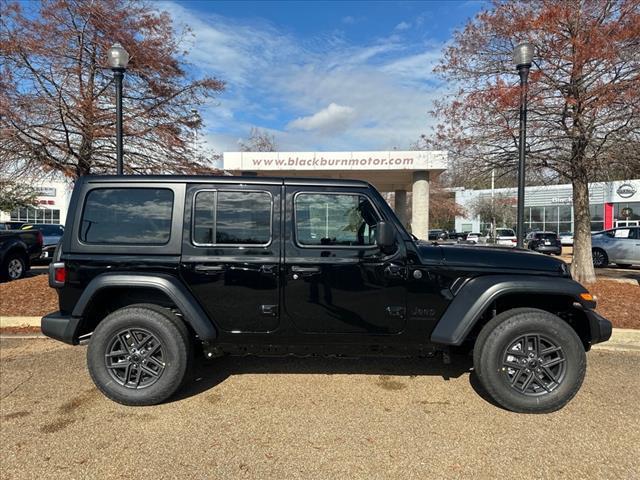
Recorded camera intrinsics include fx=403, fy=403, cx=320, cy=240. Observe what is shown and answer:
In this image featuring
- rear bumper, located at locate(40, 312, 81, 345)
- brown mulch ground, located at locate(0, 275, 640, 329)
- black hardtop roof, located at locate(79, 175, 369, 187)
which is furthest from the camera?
brown mulch ground, located at locate(0, 275, 640, 329)

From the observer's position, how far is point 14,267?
9203 mm

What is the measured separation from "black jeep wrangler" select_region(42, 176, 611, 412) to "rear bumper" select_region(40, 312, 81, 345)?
0.02 m

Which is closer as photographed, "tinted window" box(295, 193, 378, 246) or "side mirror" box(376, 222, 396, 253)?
"side mirror" box(376, 222, 396, 253)

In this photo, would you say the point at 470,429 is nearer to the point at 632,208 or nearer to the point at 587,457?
the point at 587,457

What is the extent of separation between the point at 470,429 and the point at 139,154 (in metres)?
7.25

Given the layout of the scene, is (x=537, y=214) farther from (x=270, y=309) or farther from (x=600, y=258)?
(x=270, y=309)

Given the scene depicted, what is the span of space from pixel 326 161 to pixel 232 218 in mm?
10336

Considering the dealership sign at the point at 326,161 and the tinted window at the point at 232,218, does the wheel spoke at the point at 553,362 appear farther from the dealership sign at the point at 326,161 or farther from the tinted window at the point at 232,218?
the dealership sign at the point at 326,161

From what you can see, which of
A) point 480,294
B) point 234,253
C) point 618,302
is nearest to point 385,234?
point 480,294

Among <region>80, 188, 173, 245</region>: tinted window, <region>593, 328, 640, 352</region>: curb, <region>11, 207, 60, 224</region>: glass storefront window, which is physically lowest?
<region>593, 328, 640, 352</region>: curb

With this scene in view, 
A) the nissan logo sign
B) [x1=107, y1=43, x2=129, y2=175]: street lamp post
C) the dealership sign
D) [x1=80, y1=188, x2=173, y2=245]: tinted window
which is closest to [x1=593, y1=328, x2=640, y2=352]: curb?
[x1=80, y1=188, x2=173, y2=245]: tinted window

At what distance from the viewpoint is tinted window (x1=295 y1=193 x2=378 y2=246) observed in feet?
11.4

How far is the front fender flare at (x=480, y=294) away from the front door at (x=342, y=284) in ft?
1.24

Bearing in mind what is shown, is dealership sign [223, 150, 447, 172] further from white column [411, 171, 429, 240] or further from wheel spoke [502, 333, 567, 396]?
wheel spoke [502, 333, 567, 396]
